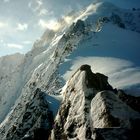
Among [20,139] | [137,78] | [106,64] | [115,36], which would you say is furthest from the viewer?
[115,36]

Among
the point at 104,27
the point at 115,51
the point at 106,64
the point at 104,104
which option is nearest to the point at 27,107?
the point at 104,104

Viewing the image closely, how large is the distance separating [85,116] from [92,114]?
994 mm

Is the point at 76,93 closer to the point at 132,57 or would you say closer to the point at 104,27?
the point at 132,57

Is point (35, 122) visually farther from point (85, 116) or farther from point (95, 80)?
point (85, 116)

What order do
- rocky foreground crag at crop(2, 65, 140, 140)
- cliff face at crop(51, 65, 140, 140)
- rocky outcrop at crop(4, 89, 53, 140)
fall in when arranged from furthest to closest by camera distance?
rocky outcrop at crop(4, 89, 53, 140) → rocky foreground crag at crop(2, 65, 140, 140) → cliff face at crop(51, 65, 140, 140)

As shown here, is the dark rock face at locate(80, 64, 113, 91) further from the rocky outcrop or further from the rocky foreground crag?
the rocky outcrop

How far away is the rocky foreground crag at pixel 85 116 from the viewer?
2619 centimetres

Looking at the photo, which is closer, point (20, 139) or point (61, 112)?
point (61, 112)

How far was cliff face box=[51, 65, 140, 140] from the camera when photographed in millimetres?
25103

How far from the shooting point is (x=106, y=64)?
92.2 meters

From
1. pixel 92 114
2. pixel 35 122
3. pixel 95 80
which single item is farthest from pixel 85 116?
pixel 35 122

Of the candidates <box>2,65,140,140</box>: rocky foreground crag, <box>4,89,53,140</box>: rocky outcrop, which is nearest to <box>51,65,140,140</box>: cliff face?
<box>2,65,140,140</box>: rocky foreground crag

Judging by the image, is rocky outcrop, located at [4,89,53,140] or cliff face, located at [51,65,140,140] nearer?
cliff face, located at [51,65,140,140]

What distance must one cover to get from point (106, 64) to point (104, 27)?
59092 millimetres
